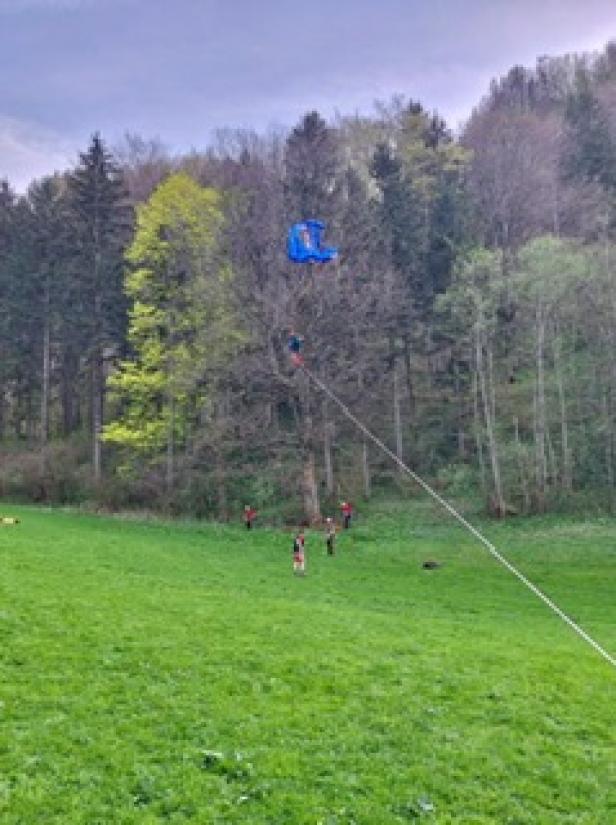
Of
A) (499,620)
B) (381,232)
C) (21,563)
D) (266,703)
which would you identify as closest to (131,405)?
(381,232)

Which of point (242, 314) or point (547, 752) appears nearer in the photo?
point (547, 752)

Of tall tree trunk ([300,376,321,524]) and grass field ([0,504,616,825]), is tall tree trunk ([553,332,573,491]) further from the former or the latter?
grass field ([0,504,616,825])

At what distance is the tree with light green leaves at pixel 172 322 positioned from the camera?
38344 mm

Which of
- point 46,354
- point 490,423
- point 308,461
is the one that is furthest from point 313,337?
point 46,354

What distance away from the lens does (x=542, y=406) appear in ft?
125

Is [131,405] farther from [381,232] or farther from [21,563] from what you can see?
[21,563]

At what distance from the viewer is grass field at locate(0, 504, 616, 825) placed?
7.89 metres

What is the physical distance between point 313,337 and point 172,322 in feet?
29.8

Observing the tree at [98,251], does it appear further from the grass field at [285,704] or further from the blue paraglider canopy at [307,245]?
the grass field at [285,704]

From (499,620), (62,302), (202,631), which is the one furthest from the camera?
(62,302)

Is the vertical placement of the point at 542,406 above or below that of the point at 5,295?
below

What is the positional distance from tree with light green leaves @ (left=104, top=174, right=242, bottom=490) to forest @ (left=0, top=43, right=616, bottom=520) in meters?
0.13

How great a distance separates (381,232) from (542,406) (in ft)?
50.3

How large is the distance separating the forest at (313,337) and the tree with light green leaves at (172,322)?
0.13 m
